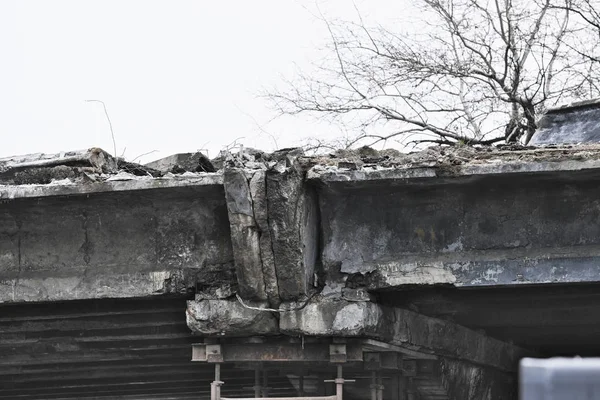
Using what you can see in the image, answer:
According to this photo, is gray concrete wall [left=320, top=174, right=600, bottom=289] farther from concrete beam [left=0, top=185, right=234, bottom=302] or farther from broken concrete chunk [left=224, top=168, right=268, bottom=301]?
concrete beam [left=0, top=185, right=234, bottom=302]

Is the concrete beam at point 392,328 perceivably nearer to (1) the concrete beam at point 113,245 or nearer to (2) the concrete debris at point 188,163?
(1) the concrete beam at point 113,245

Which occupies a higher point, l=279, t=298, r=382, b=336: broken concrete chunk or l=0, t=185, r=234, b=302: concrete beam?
l=0, t=185, r=234, b=302: concrete beam

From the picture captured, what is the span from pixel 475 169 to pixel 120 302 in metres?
2.76

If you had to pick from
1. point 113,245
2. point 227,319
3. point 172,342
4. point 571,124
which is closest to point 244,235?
point 227,319

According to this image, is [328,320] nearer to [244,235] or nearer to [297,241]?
[297,241]

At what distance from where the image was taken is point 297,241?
6.36 metres

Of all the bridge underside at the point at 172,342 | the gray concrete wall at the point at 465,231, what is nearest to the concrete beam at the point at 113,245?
the bridge underside at the point at 172,342

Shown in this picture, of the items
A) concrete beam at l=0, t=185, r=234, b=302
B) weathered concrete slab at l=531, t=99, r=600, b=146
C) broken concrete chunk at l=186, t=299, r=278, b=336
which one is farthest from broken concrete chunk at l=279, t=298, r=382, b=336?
weathered concrete slab at l=531, t=99, r=600, b=146

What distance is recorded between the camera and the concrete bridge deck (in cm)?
639

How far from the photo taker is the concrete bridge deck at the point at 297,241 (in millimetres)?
6387

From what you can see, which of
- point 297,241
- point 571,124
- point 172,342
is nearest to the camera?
point 297,241

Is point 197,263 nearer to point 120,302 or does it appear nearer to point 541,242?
point 120,302

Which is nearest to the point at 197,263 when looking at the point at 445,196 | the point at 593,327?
the point at 445,196

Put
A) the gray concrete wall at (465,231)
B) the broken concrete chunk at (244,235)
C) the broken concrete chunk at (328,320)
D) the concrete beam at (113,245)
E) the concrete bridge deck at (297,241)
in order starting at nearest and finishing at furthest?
the broken concrete chunk at (244,235) → the concrete bridge deck at (297,241) → the gray concrete wall at (465,231) → the broken concrete chunk at (328,320) → the concrete beam at (113,245)
